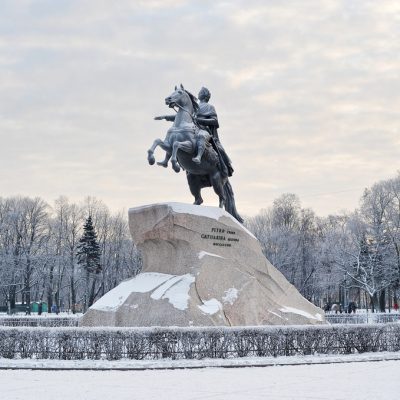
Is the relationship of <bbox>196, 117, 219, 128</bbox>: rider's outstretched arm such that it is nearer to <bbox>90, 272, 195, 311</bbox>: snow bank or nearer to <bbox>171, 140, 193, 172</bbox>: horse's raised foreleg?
<bbox>171, 140, 193, 172</bbox>: horse's raised foreleg

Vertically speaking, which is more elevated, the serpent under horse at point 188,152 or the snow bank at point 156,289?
the serpent under horse at point 188,152

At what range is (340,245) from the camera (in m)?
52.9

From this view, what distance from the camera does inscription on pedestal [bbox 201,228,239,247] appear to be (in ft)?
54.1

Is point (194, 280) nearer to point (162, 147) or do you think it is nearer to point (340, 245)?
point (162, 147)

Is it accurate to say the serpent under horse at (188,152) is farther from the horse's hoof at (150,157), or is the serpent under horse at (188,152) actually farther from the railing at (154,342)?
the railing at (154,342)

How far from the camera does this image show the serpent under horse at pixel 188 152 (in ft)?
55.8

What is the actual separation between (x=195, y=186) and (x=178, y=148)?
2383 mm

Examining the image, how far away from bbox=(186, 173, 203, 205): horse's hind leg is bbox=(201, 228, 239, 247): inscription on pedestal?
85.0 inches

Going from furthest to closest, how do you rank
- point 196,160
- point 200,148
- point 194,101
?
point 194,101 → point 200,148 → point 196,160

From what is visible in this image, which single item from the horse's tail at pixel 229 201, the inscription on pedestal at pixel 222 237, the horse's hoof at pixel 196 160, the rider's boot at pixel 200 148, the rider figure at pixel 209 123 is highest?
the rider figure at pixel 209 123

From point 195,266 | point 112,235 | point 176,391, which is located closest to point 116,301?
point 195,266

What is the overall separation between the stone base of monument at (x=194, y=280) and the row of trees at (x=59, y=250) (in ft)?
114


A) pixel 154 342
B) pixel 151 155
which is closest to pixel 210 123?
pixel 151 155

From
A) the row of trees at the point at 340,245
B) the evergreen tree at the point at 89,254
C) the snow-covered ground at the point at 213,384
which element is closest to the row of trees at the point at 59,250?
the evergreen tree at the point at 89,254
